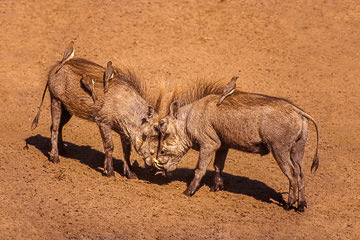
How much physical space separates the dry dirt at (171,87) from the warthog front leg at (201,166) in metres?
0.16

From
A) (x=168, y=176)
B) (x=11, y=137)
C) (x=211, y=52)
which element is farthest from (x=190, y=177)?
(x=211, y=52)

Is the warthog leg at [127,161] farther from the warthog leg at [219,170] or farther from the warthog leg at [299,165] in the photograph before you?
the warthog leg at [299,165]

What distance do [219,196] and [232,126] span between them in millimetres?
1242

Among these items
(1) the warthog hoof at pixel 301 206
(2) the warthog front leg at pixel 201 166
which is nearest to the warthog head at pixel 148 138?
(2) the warthog front leg at pixel 201 166

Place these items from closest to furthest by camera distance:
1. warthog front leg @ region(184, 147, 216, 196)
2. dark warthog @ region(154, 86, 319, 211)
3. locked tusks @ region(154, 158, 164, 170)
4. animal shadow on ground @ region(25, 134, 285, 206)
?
dark warthog @ region(154, 86, 319, 211) → warthog front leg @ region(184, 147, 216, 196) → locked tusks @ region(154, 158, 164, 170) → animal shadow on ground @ region(25, 134, 285, 206)

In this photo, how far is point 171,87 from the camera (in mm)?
13492

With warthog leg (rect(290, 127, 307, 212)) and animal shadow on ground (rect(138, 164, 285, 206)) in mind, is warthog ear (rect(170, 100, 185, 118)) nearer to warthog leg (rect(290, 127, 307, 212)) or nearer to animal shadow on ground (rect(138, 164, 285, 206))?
animal shadow on ground (rect(138, 164, 285, 206))

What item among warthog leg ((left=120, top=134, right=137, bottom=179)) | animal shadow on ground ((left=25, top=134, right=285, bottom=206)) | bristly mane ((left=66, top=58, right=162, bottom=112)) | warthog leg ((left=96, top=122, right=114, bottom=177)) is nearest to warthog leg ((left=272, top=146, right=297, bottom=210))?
animal shadow on ground ((left=25, top=134, right=285, bottom=206))

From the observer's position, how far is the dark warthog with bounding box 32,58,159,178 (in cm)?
904

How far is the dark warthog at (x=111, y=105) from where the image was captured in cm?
904

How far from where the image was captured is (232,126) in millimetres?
8484

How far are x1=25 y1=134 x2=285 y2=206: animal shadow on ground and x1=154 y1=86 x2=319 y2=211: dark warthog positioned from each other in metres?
0.40

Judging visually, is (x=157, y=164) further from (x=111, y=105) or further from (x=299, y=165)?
(x=299, y=165)

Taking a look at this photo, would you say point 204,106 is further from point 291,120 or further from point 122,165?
point 122,165
